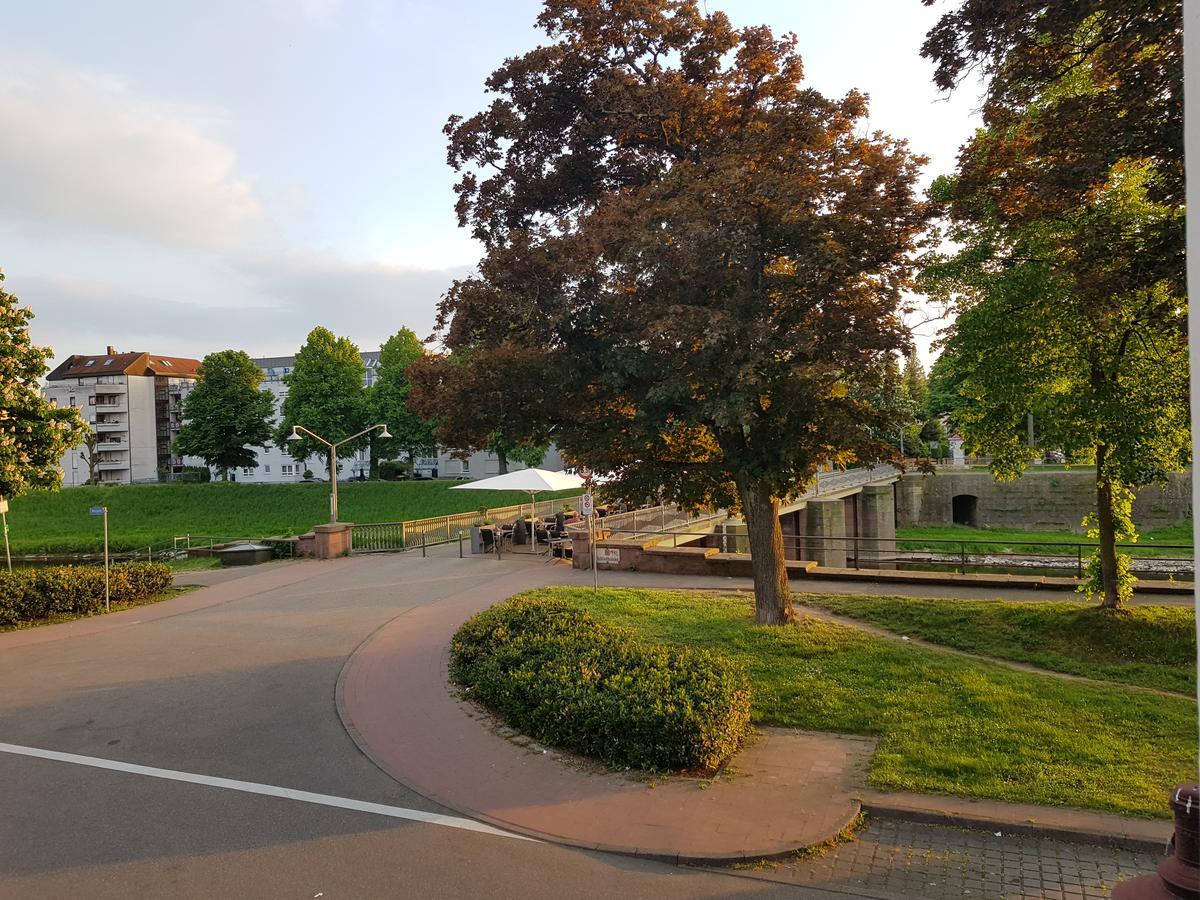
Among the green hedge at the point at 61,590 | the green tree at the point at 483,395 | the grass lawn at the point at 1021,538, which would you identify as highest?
the green tree at the point at 483,395

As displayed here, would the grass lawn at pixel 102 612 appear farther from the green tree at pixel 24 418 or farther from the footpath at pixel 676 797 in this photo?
the footpath at pixel 676 797

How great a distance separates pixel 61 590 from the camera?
15445 mm

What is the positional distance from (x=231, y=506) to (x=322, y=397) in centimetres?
1036

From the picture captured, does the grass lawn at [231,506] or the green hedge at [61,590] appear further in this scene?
the grass lawn at [231,506]

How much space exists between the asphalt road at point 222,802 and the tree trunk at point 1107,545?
9.17 m

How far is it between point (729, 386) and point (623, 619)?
17.3 feet

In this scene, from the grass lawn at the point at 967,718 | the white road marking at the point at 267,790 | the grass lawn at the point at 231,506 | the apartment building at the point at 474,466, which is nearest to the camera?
the white road marking at the point at 267,790

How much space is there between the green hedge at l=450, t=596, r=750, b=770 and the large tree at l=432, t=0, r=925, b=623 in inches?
113

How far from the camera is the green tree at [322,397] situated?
182 feet

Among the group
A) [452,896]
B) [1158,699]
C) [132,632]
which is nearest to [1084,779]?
[1158,699]

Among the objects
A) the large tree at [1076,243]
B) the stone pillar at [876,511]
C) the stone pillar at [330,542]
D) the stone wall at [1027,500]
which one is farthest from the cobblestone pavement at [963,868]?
the stone pillar at [876,511]

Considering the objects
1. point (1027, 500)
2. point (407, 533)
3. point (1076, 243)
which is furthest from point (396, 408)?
point (1076, 243)

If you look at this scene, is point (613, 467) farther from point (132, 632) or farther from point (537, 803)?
point (132, 632)

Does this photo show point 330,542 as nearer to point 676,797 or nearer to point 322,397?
point 676,797
